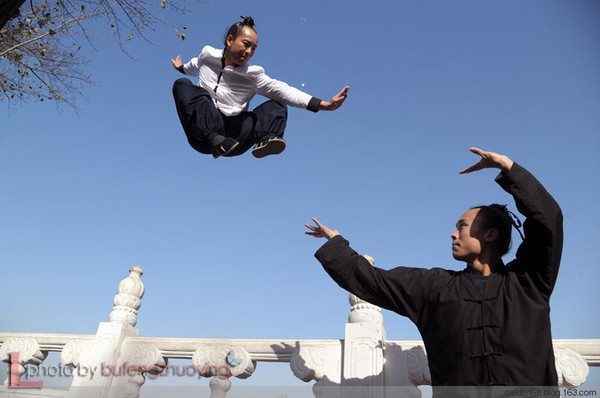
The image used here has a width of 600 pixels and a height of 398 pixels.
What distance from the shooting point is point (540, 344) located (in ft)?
7.55

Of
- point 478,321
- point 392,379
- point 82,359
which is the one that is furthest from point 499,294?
point 82,359

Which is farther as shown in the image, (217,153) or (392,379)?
(392,379)

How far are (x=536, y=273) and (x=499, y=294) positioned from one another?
0.21m

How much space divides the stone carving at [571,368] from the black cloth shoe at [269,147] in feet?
9.62

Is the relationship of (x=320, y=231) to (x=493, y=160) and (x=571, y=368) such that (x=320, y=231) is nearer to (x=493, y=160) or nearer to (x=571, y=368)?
(x=493, y=160)

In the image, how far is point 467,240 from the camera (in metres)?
2.67

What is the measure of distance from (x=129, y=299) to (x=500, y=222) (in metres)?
4.24

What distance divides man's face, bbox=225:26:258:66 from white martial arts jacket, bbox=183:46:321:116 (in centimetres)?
11

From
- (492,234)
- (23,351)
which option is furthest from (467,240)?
(23,351)

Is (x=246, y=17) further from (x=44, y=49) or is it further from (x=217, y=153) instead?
(x=44, y=49)

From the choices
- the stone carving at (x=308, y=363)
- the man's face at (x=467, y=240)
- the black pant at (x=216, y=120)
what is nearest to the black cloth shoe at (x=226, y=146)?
the black pant at (x=216, y=120)

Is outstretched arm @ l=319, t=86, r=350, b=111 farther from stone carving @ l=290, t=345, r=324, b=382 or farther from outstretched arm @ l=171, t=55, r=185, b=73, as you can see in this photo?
stone carving @ l=290, t=345, r=324, b=382

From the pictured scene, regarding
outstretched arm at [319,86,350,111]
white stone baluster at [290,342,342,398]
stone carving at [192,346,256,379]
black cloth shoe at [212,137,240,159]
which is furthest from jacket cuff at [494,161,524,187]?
stone carving at [192,346,256,379]

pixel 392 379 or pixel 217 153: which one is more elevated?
pixel 217 153
